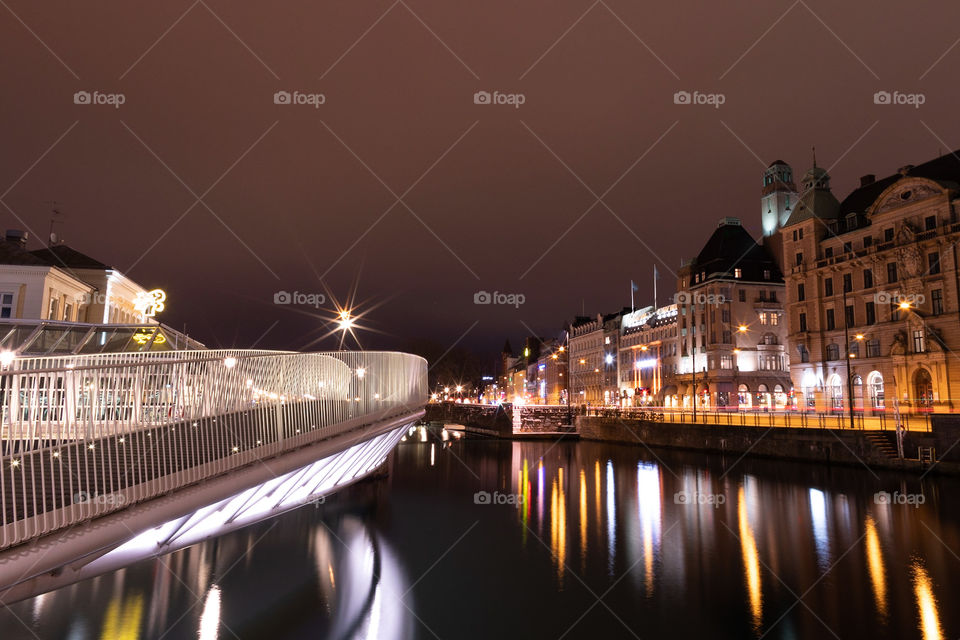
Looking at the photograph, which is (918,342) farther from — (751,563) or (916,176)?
(751,563)

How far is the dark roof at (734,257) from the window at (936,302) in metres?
31.1

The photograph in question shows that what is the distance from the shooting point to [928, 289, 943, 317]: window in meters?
51.8

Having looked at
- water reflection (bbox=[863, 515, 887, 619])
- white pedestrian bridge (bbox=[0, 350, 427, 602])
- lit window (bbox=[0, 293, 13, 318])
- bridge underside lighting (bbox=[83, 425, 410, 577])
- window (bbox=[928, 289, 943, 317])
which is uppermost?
window (bbox=[928, 289, 943, 317])

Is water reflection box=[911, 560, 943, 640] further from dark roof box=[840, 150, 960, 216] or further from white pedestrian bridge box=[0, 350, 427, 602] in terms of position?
dark roof box=[840, 150, 960, 216]

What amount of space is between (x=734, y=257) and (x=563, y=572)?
2939 inches

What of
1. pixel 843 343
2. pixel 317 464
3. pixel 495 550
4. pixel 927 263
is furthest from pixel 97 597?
pixel 843 343

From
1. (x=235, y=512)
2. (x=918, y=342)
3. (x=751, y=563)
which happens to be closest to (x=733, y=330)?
(x=918, y=342)

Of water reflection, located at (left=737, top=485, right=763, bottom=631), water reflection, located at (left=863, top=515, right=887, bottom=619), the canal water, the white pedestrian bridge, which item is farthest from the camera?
water reflection, located at (left=863, top=515, right=887, bottom=619)

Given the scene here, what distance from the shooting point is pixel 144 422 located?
37.4 feet

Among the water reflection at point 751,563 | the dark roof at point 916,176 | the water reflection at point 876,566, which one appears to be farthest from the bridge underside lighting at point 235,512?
the dark roof at point 916,176

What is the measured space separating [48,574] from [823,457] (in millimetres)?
42449

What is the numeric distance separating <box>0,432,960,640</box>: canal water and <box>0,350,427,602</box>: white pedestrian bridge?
10.1 feet

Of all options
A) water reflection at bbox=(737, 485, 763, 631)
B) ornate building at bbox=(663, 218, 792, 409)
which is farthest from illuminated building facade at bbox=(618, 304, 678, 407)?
water reflection at bbox=(737, 485, 763, 631)

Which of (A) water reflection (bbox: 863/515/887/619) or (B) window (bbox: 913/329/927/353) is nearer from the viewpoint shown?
(A) water reflection (bbox: 863/515/887/619)
